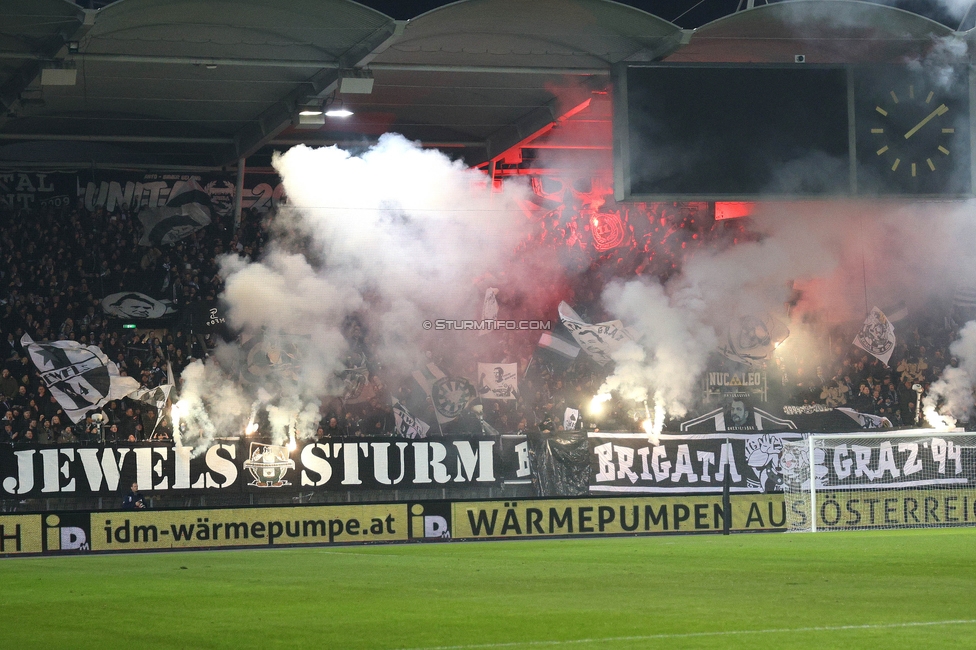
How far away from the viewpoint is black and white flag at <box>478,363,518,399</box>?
85.1 ft

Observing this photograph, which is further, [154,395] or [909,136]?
[154,395]

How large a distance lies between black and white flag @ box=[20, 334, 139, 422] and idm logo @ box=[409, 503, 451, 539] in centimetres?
713

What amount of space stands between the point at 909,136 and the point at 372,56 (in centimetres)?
772

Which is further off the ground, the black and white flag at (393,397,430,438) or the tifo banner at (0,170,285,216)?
the tifo banner at (0,170,285,216)

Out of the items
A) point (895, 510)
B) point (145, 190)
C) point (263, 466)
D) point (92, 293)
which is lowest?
point (895, 510)

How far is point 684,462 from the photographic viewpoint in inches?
885

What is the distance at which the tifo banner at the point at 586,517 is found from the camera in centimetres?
1881

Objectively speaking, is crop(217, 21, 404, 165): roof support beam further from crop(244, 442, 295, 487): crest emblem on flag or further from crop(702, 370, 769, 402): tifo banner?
crop(702, 370, 769, 402): tifo banner

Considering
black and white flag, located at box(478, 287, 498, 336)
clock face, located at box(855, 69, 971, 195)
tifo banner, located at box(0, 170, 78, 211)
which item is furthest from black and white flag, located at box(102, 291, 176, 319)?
clock face, located at box(855, 69, 971, 195)

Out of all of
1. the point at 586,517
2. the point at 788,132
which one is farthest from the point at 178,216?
the point at 788,132

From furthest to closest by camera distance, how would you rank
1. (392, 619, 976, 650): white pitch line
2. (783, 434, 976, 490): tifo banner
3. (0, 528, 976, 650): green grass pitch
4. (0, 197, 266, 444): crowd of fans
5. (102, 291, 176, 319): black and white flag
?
(102, 291, 176, 319): black and white flag < (0, 197, 266, 444): crowd of fans < (783, 434, 976, 490): tifo banner < (0, 528, 976, 650): green grass pitch < (392, 619, 976, 650): white pitch line

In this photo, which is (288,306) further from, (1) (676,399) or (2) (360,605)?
(2) (360,605)

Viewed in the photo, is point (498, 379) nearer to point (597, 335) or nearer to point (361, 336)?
point (597, 335)

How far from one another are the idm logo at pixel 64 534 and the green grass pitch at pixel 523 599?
290 centimetres
